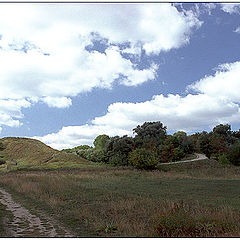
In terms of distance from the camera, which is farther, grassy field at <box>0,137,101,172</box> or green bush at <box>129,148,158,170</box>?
grassy field at <box>0,137,101,172</box>

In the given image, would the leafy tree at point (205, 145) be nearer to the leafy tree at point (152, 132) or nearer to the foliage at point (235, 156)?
the leafy tree at point (152, 132)

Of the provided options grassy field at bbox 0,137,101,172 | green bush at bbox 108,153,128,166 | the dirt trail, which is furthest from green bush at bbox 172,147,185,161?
the dirt trail

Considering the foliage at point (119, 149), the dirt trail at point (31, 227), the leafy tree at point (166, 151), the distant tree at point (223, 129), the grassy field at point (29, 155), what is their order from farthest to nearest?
1. the distant tree at point (223, 129)
2. the grassy field at point (29, 155)
3. the leafy tree at point (166, 151)
4. the foliage at point (119, 149)
5. the dirt trail at point (31, 227)

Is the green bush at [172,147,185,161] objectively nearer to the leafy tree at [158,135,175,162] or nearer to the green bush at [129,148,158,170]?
the leafy tree at [158,135,175,162]

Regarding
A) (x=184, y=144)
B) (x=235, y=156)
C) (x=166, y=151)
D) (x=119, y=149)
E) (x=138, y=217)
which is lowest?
(x=138, y=217)

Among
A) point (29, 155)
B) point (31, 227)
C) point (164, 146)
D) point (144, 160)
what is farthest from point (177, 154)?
point (31, 227)

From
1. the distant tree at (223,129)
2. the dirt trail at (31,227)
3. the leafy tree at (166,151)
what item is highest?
the distant tree at (223,129)

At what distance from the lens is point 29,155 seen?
230 feet

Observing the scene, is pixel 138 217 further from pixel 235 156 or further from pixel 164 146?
pixel 164 146

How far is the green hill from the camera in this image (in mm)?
58875

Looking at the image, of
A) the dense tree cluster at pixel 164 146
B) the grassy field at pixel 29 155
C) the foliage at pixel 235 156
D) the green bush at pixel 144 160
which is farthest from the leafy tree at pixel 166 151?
the grassy field at pixel 29 155

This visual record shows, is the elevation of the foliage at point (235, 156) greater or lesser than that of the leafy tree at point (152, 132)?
lesser

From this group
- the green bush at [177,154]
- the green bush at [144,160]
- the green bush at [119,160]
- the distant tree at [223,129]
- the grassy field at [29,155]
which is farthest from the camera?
the distant tree at [223,129]

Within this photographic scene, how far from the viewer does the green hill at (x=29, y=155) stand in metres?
58.9
